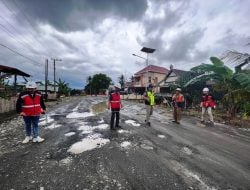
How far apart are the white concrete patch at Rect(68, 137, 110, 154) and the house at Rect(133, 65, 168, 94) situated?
49344mm

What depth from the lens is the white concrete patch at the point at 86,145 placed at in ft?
21.1

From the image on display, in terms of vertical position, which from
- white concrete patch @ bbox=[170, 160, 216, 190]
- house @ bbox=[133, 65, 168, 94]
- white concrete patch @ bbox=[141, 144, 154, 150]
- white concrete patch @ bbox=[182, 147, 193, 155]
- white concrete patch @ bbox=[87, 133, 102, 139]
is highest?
house @ bbox=[133, 65, 168, 94]

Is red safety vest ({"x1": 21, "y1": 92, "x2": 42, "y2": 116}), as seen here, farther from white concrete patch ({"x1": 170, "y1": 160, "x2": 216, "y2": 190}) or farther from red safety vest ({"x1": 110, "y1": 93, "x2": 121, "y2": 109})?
white concrete patch ({"x1": 170, "y1": 160, "x2": 216, "y2": 190})

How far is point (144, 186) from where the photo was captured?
415 cm

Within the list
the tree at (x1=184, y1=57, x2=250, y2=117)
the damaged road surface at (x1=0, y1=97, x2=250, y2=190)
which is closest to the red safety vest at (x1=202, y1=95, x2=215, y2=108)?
the tree at (x1=184, y1=57, x2=250, y2=117)

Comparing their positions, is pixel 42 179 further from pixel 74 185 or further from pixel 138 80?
pixel 138 80

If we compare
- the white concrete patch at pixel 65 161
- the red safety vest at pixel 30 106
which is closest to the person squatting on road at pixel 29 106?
the red safety vest at pixel 30 106

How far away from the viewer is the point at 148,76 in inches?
2317

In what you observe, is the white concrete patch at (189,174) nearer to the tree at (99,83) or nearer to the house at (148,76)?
the house at (148,76)

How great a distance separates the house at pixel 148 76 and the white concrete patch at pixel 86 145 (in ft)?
162

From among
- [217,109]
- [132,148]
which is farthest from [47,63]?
[132,148]

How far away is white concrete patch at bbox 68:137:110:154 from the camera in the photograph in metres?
6.42

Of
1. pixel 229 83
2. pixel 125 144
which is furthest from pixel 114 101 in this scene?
pixel 229 83

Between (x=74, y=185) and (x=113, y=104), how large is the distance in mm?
5896
